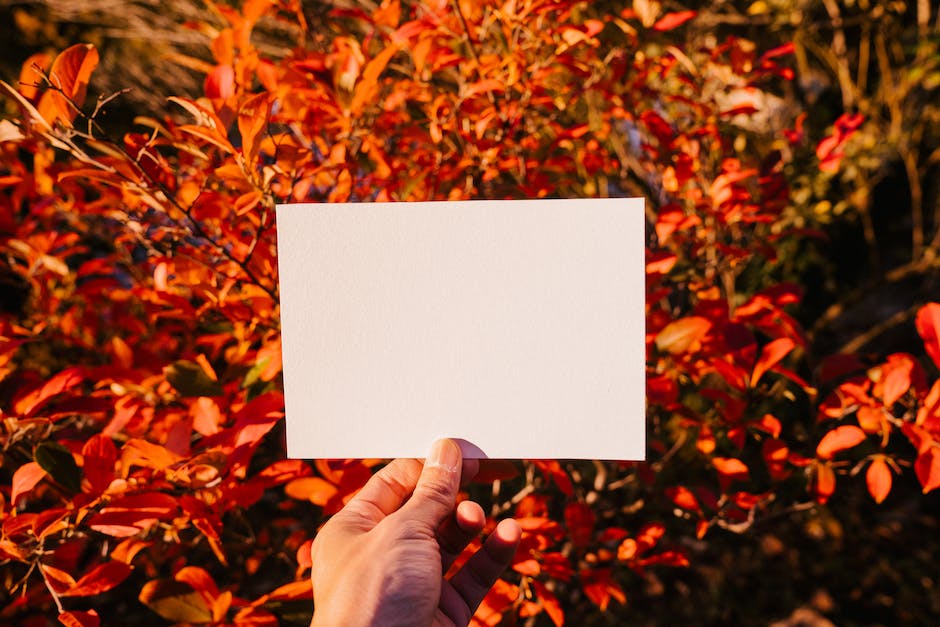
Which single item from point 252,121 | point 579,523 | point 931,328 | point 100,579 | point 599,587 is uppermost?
point 252,121

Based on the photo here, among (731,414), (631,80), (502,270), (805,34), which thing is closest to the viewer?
(502,270)

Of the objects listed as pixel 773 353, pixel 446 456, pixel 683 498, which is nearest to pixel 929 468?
pixel 773 353

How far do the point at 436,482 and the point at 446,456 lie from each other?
0.15 feet

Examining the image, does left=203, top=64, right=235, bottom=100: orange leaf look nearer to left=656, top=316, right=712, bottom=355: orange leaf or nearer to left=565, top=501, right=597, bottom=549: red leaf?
left=656, top=316, right=712, bottom=355: orange leaf

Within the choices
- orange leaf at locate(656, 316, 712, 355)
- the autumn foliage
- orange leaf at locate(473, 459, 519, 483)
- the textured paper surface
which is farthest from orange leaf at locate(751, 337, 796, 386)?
orange leaf at locate(473, 459, 519, 483)

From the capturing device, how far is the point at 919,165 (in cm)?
342

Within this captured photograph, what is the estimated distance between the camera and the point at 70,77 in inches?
34.0

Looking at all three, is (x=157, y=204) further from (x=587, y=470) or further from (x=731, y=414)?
(x=587, y=470)

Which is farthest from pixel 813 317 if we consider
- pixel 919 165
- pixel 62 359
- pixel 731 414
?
pixel 62 359

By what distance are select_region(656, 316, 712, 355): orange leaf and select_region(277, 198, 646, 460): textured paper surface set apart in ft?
1.09

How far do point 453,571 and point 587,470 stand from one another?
0.82m

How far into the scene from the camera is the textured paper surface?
90 centimetres

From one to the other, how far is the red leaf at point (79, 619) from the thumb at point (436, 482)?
53cm

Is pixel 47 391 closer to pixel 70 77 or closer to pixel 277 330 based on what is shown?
pixel 277 330
